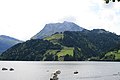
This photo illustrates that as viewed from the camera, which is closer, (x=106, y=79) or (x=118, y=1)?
(x=118, y=1)

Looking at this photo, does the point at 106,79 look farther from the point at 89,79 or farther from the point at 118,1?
the point at 118,1

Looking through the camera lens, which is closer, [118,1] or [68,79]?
[118,1]

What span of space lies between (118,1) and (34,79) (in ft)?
454

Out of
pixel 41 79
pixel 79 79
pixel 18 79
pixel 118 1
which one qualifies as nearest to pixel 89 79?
pixel 79 79

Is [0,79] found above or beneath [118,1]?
beneath

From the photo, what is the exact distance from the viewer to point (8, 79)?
15500 cm

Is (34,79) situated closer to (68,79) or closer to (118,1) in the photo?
(68,79)

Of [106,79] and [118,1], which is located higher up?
[118,1]

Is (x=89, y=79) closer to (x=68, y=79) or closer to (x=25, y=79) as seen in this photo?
(x=68, y=79)

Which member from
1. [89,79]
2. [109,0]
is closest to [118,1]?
[109,0]

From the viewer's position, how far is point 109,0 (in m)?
17.3

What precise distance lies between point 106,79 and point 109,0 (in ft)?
462

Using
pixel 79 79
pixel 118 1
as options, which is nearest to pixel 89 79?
pixel 79 79

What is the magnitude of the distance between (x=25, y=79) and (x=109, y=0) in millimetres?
139990
